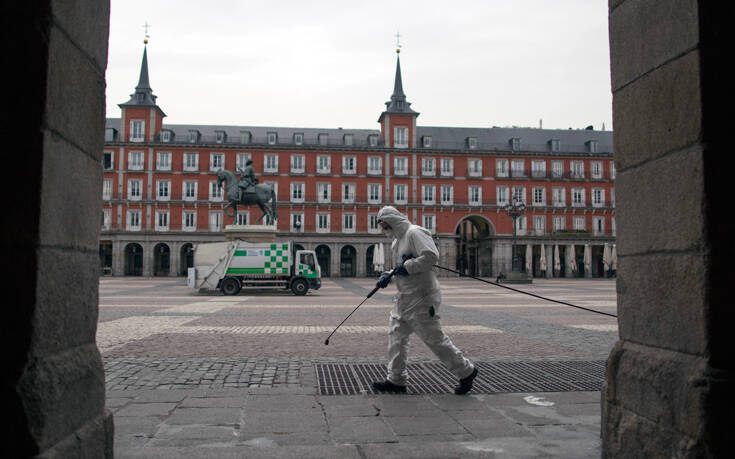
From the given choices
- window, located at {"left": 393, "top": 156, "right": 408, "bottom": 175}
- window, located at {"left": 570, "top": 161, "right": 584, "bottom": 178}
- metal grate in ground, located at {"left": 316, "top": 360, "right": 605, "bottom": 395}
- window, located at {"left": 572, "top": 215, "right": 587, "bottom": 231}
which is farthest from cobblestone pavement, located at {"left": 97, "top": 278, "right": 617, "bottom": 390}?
window, located at {"left": 570, "top": 161, "right": 584, "bottom": 178}

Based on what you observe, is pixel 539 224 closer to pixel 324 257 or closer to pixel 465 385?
pixel 324 257

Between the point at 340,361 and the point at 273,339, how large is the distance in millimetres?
2356

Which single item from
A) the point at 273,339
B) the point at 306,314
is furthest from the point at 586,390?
the point at 306,314

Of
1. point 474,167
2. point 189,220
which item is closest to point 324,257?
point 189,220

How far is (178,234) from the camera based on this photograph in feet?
176

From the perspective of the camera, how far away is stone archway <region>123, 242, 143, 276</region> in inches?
2110

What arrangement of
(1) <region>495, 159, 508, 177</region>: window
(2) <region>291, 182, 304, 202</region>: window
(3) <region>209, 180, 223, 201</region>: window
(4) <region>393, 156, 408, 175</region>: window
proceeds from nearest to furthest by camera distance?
(3) <region>209, 180, 223, 201</region>: window < (2) <region>291, 182, 304, 202</region>: window < (4) <region>393, 156, 408, 175</region>: window < (1) <region>495, 159, 508, 177</region>: window

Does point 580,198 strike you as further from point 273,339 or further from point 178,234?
point 273,339

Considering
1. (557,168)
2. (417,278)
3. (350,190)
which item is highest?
(557,168)

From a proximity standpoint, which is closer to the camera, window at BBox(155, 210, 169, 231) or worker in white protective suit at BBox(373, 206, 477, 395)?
worker in white protective suit at BBox(373, 206, 477, 395)

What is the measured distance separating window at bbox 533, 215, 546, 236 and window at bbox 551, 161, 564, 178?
505 centimetres

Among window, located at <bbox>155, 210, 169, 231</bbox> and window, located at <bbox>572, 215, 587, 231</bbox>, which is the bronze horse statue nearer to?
window, located at <bbox>155, 210, 169, 231</bbox>

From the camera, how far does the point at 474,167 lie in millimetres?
57562

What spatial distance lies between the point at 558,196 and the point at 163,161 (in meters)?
41.6
